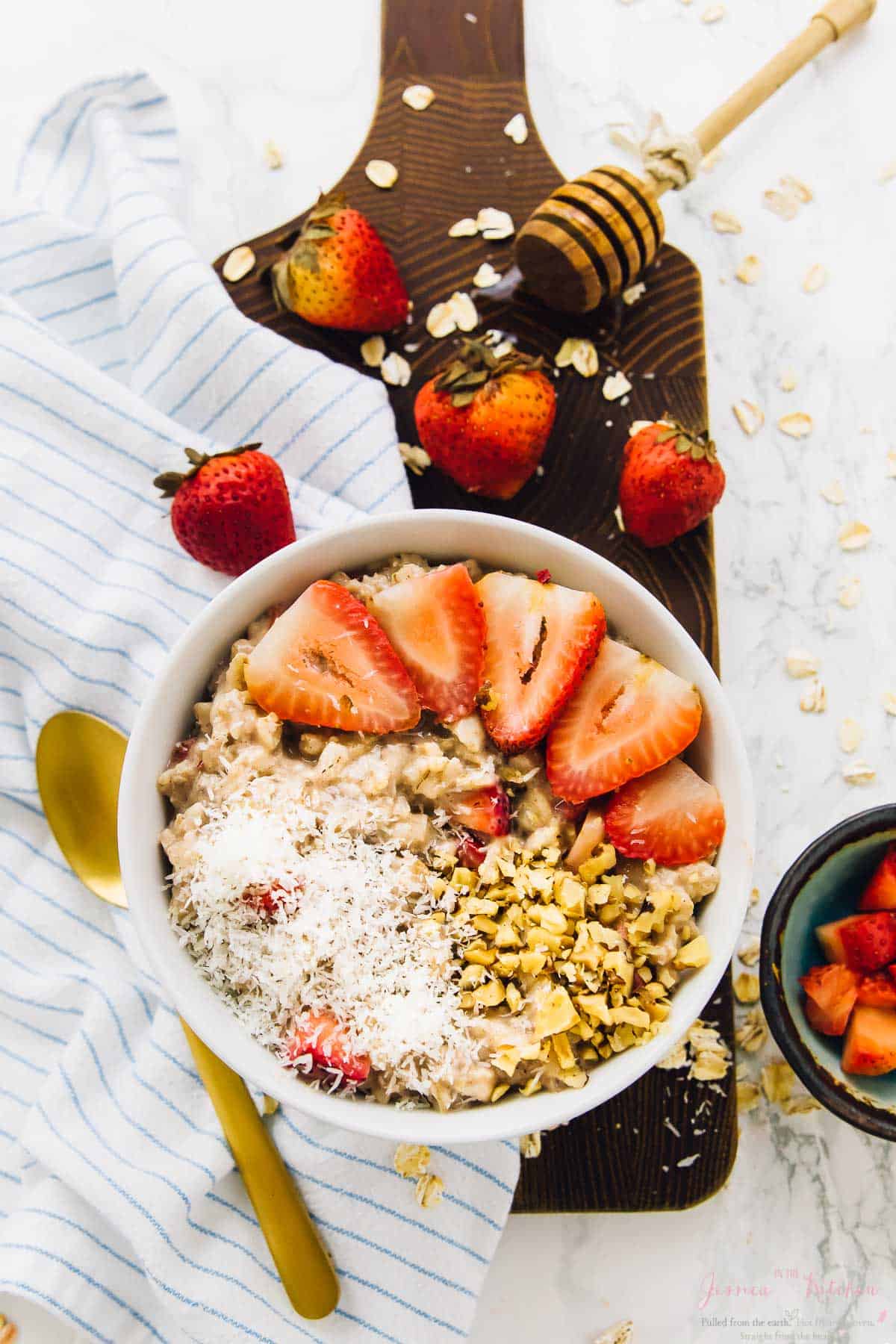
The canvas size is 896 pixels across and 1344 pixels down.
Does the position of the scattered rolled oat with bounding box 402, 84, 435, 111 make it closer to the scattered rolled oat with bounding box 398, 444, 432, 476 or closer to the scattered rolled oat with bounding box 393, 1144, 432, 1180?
the scattered rolled oat with bounding box 398, 444, 432, 476

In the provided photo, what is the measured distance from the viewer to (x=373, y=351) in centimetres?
188

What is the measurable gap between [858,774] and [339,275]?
125 centimetres

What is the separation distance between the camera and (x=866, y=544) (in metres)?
2.00

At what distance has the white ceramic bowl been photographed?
132 cm

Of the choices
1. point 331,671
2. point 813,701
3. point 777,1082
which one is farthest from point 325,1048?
point 813,701

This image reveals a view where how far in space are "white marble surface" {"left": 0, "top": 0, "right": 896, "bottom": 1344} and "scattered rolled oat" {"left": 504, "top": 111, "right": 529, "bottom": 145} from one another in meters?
0.13

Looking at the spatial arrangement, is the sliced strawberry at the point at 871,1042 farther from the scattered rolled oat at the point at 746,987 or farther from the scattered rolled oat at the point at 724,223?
the scattered rolled oat at the point at 724,223

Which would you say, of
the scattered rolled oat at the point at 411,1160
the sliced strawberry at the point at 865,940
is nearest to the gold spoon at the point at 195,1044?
the scattered rolled oat at the point at 411,1160

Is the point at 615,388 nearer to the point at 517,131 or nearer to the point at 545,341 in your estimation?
the point at 545,341

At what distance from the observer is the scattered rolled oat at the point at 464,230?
6.29ft

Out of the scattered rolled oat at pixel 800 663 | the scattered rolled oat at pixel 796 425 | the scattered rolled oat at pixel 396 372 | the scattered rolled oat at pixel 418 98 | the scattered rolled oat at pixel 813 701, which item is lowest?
the scattered rolled oat at pixel 813 701

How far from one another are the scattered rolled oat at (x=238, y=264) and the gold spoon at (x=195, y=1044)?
809mm

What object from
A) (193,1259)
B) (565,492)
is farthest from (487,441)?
(193,1259)

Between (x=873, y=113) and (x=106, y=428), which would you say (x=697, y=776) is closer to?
(x=106, y=428)
